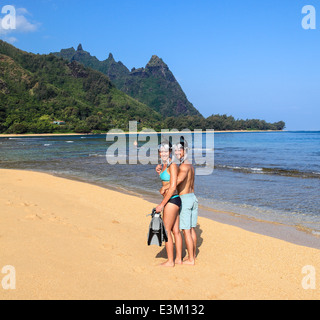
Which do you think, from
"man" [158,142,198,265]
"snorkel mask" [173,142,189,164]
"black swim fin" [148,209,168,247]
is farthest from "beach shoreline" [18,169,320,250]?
"snorkel mask" [173,142,189,164]

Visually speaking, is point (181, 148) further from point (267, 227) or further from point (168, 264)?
point (267, 227)

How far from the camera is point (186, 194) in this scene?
4.34m

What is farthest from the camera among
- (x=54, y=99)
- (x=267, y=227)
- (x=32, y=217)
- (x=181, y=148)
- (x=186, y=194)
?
(x=54, y=99)

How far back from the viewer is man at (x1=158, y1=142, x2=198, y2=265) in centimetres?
420

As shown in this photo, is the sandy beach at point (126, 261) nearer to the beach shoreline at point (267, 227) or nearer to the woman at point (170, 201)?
the woman at point (170, 201)

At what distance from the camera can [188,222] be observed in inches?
174

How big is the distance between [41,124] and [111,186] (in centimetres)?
9392

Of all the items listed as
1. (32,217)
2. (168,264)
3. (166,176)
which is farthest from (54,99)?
(168,264)

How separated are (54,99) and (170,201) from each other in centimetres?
13912

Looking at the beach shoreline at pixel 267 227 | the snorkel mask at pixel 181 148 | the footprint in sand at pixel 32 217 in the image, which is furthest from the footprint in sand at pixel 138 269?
the beach shoreline at pixel 267 227

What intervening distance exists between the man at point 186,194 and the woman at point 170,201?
95 millimetres

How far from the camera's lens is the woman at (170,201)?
13.4 feet

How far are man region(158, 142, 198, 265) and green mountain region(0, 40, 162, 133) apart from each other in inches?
3863

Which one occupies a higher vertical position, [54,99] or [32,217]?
[54,99]
